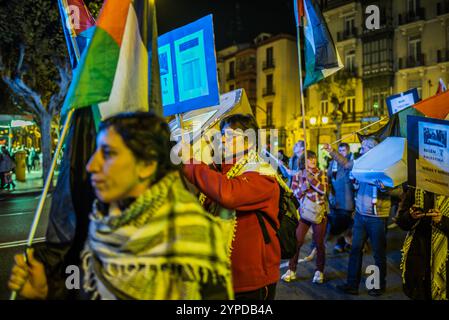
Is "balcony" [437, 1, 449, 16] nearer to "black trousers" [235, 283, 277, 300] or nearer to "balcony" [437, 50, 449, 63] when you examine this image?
"balcony" [437, 50, 449, 63]

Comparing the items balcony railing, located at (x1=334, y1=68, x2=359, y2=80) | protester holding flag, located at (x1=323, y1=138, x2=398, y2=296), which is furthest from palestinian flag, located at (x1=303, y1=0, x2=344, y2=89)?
balcony railing, located at (x1=334, y1=68, x2=359, y2=80)

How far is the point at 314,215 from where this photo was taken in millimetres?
5574

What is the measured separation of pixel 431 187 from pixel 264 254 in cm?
191

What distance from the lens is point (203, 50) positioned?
301 cm

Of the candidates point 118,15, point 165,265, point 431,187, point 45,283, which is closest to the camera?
point 165,265

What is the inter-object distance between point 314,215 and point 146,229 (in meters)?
4.36

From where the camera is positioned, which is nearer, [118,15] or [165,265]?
[165,265]

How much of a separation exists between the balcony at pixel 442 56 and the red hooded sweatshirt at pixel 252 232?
32.0m

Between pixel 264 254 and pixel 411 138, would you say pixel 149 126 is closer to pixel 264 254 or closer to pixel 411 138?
pixel 264 254

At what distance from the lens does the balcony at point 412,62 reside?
30266 millimetres

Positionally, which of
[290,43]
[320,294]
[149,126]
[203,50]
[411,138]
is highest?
[290,43]

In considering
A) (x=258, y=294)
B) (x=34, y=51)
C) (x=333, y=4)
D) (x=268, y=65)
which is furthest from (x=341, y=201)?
(x=268, y=65)

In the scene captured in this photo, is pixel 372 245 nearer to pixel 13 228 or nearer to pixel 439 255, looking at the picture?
pixel 439 255

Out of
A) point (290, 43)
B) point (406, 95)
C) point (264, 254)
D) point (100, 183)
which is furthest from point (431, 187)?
point (290, 43)
